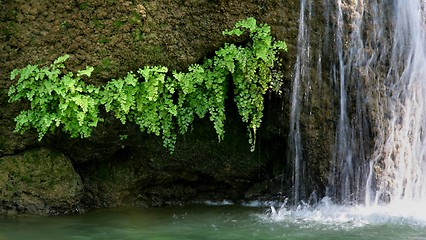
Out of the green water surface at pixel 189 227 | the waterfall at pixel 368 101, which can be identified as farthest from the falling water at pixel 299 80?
the green water surface at pixel 189 227

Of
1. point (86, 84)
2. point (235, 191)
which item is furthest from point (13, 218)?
point (235, 191)

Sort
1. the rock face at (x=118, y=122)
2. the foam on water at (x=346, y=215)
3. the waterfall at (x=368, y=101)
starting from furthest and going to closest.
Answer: the waterfall at (x=368, y=101) → the rock face at (x=118, y=122) → the foam on water at (x=346, y=215)

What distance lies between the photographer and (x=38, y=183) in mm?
8703

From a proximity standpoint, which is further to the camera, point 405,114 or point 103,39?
point 405,114

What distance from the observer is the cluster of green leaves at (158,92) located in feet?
27.2

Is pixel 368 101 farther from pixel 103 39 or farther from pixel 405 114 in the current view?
pixel 103 39

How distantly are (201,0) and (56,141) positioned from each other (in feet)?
8.75

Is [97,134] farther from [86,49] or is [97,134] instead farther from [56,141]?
[86,49]

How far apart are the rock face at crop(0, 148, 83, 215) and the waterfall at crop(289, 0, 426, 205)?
306 centimetres

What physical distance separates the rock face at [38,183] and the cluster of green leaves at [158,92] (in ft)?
1.46

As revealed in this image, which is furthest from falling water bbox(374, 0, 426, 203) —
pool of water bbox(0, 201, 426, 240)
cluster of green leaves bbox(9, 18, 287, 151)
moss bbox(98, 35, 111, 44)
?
moss bbox(98, 35, 111, 44)

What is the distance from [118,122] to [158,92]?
726mm

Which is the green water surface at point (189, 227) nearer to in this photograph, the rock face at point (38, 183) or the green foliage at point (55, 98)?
the rock face at point (38, 183)

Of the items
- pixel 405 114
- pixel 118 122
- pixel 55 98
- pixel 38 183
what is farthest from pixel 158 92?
pixel 405 114
